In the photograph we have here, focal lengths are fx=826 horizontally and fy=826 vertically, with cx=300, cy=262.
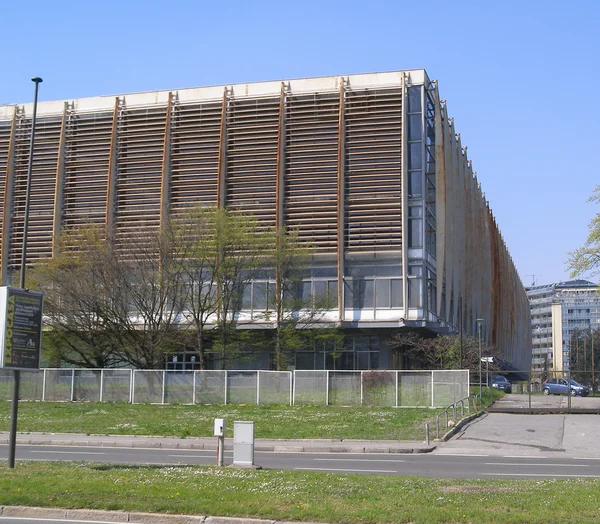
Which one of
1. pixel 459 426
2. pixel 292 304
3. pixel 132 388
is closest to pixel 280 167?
pixel 292 304

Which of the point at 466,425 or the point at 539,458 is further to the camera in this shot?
the point at 466,425

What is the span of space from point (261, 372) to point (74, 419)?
9.67 metres

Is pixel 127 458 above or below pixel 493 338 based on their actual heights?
below

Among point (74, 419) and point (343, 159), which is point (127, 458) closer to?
point (74, 419)

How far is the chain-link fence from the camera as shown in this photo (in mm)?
37906

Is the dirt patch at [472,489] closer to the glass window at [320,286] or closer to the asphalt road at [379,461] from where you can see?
the asphalt road at [379,461]

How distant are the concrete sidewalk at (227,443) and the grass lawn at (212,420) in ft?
2.63

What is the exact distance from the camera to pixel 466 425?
32219 millimetres

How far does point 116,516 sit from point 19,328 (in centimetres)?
565

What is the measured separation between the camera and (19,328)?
52.5 ft

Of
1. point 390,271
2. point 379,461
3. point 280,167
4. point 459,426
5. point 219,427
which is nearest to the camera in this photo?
point 219,427

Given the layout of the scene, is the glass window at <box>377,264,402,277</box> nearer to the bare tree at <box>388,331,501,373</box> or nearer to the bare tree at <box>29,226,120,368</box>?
the bare tree at <box>388,331,501,373</box>

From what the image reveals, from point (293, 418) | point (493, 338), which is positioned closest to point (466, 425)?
point (293, 418)

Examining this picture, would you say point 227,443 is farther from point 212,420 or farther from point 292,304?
point 292,304
